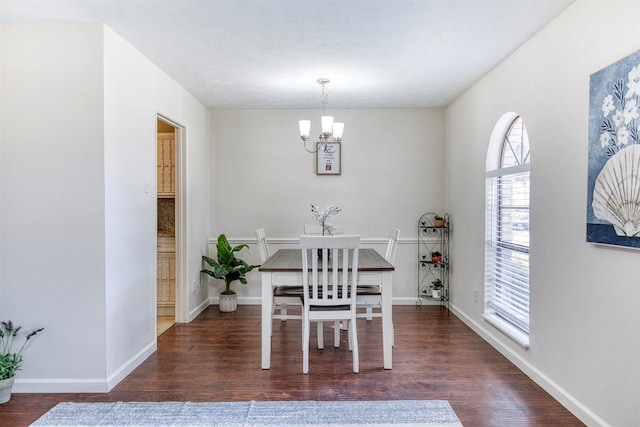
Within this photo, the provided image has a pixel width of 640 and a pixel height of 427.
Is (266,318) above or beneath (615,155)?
beneath

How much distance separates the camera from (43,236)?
8.45 feet

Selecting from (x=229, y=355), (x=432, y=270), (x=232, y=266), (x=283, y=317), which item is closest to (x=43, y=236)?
(x=229, y=355)

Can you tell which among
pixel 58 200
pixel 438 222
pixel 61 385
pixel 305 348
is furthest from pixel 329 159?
pixel 61 385


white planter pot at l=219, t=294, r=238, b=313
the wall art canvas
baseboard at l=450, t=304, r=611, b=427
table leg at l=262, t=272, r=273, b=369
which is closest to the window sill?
baseboard at l=450, t=304, r=611, b=427

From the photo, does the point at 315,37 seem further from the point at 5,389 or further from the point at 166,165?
the point at 5,389

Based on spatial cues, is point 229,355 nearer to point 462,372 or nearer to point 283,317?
point 283,317

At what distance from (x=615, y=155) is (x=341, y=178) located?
324 centimetres

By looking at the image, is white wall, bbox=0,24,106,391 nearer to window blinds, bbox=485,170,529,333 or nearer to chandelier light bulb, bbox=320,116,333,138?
chandelier light bulb, bbox=320,116,333,138

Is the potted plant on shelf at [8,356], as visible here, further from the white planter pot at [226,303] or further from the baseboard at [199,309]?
the white planter pot at [226,303]

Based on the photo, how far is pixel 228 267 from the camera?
A: 4.54 metres

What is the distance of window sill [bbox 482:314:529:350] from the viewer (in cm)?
292

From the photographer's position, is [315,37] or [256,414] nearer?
[256,414]

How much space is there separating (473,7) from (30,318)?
3.44 m

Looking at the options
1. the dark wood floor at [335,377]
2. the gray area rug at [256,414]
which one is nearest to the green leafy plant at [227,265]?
the dark wood floor at [335,377]
